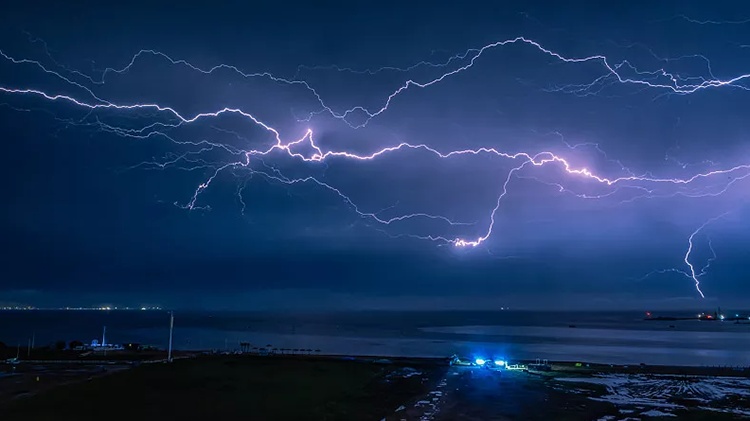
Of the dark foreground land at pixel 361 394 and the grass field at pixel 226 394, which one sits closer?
the grass field at pixel 226 394

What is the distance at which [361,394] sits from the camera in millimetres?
26234

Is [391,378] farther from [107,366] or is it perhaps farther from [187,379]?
[107,366]

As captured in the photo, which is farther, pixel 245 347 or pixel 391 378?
pixel 245 347

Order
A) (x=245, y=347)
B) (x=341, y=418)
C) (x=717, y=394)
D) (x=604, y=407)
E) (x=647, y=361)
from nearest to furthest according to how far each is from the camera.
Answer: (x=341, y=418) < (x=604, y=407) < (x=717, y=394) < (x=647, y=361) < (x=245, y=347)

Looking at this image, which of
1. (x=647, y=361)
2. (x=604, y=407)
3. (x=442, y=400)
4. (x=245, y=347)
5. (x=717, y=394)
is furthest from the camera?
(x=245, y=347)

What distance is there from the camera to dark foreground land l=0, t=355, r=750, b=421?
21500 millimetres

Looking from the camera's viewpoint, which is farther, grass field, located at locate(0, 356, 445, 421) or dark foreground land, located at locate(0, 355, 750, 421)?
dark foreground land, located at locate(0, 355, 750, 421)

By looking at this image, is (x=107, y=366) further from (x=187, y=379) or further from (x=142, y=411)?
(x=142, y=411)

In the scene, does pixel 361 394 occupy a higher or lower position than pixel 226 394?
lower

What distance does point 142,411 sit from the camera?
21219 millimetres

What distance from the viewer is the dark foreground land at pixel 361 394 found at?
70.5 ft

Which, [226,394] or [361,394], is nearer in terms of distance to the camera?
[226,394]

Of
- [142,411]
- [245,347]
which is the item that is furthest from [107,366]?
[245,347]

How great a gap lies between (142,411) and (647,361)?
42.1 metres
